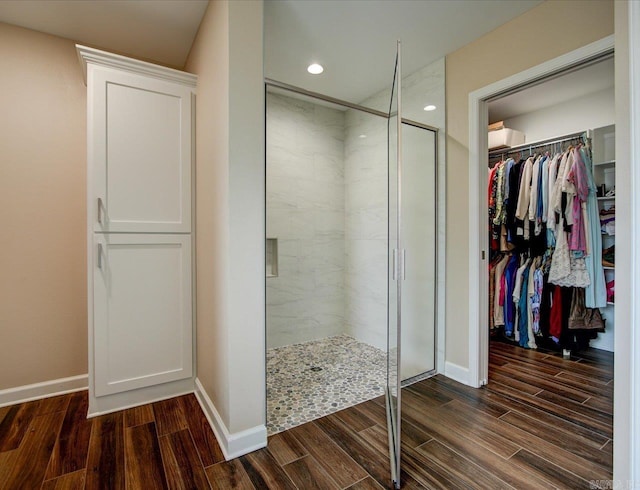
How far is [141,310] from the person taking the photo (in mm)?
2059

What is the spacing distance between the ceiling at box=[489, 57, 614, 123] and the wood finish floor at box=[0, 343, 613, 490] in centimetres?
224

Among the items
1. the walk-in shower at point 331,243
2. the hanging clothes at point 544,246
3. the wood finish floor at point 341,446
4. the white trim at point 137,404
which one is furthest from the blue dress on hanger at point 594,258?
the white trim at point 137,404

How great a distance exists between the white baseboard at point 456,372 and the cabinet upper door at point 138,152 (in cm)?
217

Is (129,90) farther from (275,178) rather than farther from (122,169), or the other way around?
(275,178)

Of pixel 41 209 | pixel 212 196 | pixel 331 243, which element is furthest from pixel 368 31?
pixel 41 209

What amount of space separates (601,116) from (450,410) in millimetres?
3075

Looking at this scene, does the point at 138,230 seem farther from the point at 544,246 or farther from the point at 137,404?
the point at 544,246

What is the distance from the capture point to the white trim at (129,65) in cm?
187

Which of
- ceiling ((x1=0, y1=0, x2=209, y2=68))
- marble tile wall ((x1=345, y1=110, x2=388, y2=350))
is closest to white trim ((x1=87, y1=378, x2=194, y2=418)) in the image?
marble tile wall ((x1=345, y1=110, x2=388, y2=350))

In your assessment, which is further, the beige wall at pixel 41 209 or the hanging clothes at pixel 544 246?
the hanging clothes at pixel 544 246

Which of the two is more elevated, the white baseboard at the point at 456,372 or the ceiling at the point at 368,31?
the ceiling at the point at 368,31

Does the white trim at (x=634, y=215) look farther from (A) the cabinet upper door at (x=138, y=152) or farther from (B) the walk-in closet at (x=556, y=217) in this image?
(A) the cabinet upper door at (x=138, y=152)

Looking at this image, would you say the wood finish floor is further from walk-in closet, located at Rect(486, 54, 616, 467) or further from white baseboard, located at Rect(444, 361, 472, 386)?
walk-in closet, located at Rect(486, 54, 616, 467)

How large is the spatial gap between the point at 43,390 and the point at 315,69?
10.1ft
